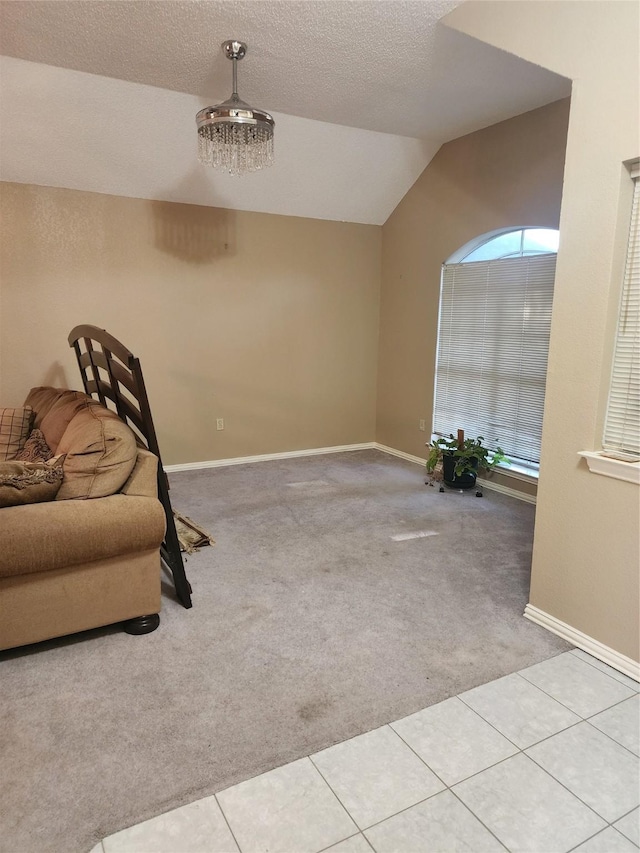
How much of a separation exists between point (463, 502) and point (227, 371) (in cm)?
233

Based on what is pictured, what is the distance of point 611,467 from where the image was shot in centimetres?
207

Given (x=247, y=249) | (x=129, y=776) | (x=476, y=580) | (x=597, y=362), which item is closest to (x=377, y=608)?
(x=476, y=580)

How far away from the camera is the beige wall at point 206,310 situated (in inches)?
160

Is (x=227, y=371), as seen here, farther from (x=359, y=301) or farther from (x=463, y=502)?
(x=463, y=502)

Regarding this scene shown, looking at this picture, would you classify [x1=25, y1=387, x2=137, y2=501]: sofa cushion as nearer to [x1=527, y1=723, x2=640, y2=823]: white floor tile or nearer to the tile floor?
the tile floor

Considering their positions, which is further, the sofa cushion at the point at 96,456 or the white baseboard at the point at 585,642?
the sofa cushion at the point at 96,456

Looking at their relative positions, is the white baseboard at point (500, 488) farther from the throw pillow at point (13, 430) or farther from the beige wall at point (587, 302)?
the throw pillow at point (13, 430)

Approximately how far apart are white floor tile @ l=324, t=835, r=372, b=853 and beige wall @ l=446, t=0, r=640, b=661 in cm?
130

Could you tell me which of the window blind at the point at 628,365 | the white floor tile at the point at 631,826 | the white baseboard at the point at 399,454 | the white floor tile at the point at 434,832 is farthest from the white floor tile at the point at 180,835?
the white baseboard at the point at 399,454

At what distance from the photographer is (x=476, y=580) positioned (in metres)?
2.84

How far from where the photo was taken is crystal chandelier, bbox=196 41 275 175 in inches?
105

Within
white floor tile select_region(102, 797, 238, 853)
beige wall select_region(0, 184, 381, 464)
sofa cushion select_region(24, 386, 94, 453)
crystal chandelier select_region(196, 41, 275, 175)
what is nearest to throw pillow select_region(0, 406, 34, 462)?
sofa cushion select_region(24, 386, 94, 453)

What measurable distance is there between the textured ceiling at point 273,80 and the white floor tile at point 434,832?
313 cm

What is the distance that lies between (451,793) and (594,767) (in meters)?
0.47
